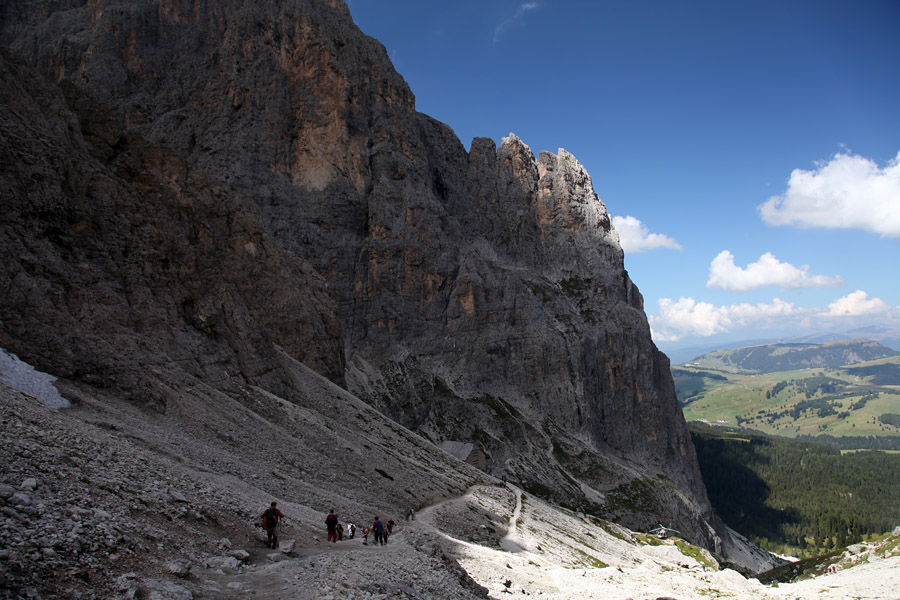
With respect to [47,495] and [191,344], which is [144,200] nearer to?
[191,344]

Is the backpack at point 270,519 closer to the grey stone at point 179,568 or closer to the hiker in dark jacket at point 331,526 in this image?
the hiker in dark jacket at point 331,526

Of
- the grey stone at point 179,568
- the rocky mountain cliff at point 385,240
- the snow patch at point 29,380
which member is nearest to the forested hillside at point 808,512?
the rocky mountain cliff at point 385,240

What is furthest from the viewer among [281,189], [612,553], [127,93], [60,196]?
[127,93]

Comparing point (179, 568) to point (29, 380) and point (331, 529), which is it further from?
point (29, 380)

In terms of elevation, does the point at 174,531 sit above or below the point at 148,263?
below

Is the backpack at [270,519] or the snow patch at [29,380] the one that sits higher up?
the snow patch at [29,380]

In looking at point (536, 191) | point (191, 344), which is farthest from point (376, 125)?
point (191, 344)

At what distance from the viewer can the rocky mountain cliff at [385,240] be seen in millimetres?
76250

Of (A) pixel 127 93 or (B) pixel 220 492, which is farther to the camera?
(A) pixel 127 93

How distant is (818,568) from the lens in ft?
219

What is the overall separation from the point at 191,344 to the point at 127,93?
331 ft

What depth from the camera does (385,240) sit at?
120 metres

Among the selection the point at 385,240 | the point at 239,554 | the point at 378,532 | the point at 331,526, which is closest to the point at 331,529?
the point at 331,526

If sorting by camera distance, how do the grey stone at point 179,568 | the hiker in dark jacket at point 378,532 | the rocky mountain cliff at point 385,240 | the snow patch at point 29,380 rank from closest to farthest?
the grey stone at point 179,568 → the hiker in dark jacket at point 378,532 → the snow patch at point 29,380 → the rocky mountain cliff at point 385,240
